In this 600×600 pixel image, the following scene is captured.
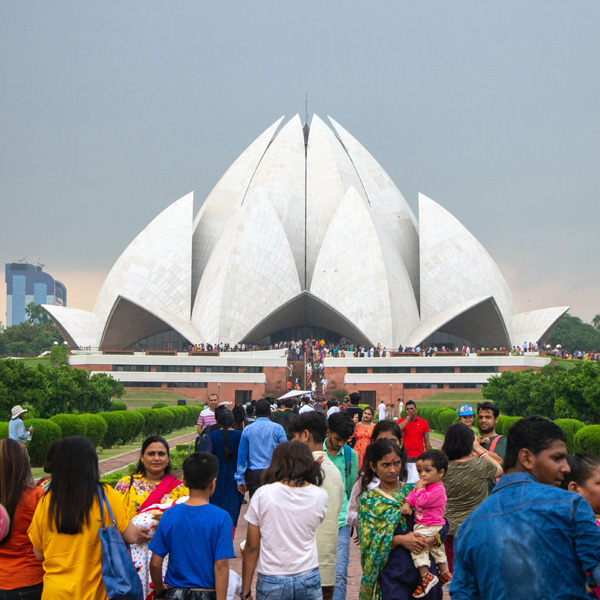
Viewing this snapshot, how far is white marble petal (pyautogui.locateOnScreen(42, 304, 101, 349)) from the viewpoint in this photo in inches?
1502

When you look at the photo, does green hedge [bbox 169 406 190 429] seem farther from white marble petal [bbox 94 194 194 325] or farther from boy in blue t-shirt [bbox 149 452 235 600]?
boy in blue t-shirt [bbox 149 452 235 600]

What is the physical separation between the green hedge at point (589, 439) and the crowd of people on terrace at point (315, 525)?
7.75 m

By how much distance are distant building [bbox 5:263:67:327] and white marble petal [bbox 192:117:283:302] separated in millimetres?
136166

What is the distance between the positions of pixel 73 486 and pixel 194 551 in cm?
49

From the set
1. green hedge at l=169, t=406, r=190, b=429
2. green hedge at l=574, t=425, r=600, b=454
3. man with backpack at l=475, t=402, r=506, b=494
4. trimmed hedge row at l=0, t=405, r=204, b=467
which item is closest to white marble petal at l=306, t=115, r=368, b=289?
trimmed hedge row at l=0, t=405, r=204, b=467

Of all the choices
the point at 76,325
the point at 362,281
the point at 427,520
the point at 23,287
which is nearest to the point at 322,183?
the point at 362,281

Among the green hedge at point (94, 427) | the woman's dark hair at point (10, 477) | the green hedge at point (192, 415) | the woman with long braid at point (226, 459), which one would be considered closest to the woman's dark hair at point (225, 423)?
the woman with long braid at point (226, 459)

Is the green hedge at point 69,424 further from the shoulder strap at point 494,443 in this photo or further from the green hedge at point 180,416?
the shoulder strap at point 494,443

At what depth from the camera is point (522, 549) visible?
6.79 feet

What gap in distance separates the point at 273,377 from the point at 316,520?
27798 millimetres

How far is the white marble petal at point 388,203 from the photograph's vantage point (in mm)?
43375

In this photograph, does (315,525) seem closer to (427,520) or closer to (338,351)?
(427,520)

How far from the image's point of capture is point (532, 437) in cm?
225

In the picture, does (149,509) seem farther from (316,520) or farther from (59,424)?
(59,424)
